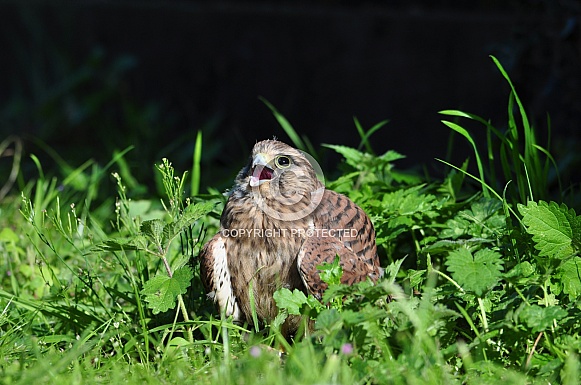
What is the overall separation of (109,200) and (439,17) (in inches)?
112

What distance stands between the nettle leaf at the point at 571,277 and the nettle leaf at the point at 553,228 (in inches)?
1.4

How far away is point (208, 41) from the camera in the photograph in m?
6.51

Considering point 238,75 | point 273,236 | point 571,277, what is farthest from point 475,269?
point 238,75

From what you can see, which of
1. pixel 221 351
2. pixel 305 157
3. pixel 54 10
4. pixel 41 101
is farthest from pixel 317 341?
pixel 54 10

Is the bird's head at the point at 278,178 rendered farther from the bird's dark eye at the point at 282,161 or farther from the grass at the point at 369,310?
the grass at the point at 369,310

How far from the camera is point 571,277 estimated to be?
9.39 ft

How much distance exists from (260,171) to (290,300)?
593 millimetres

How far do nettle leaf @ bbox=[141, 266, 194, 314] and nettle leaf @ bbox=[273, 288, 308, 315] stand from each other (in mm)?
358

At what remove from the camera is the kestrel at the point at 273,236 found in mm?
3069

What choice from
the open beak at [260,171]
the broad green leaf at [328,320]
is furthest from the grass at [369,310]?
the open beak at [260,171]

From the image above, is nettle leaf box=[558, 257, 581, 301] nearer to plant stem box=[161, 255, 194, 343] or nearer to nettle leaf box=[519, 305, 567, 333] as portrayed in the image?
nettle leaf box=[519, 305, 567, 333]

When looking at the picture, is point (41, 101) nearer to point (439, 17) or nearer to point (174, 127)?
point (174, 127)

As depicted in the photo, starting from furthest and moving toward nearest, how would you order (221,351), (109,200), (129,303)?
(109,200), (129,303), (221,351)

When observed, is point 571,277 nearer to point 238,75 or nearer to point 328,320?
point 328,320
